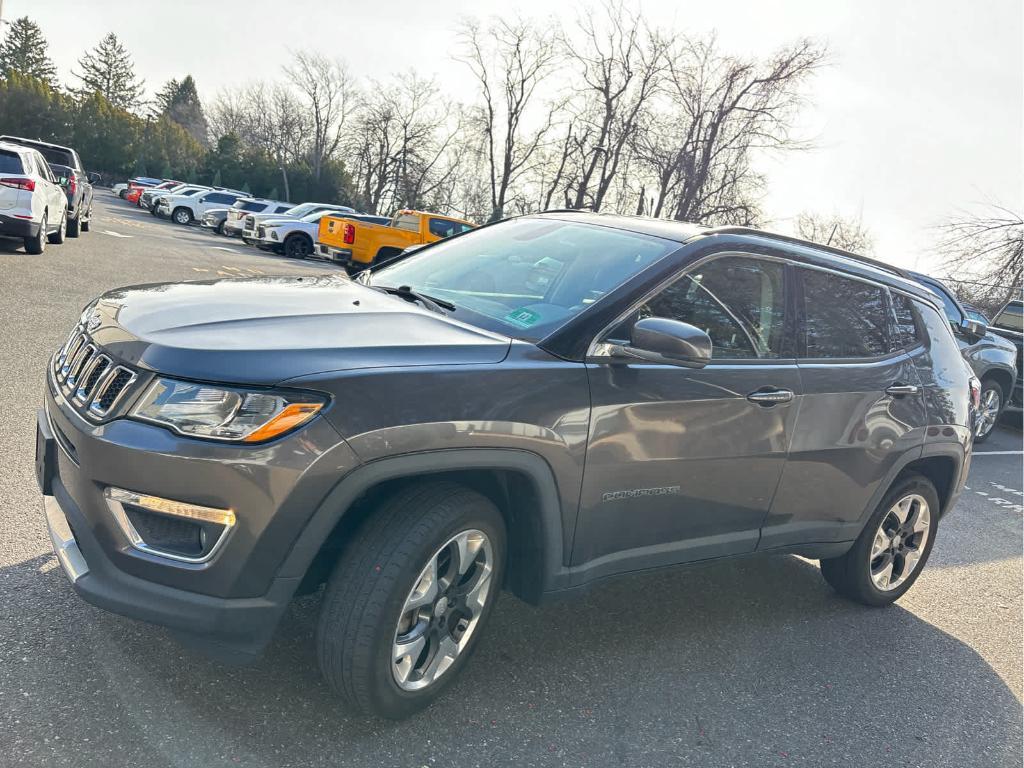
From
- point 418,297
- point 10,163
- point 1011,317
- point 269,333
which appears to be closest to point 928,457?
point 418,297

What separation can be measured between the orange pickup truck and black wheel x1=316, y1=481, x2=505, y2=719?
56.0 ft

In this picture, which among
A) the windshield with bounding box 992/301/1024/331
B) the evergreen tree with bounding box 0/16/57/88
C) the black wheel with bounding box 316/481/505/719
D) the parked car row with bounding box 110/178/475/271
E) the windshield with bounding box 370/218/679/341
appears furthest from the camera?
the evergreen tree with bounding box 0/16/57/88

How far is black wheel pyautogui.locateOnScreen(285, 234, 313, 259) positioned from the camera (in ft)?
80.6

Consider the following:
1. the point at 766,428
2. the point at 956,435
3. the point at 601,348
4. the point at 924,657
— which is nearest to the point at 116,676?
the point at 601,348

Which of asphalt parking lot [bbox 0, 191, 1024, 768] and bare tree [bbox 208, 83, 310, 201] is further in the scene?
bare tree [bbox 208, 83, 310, 201]

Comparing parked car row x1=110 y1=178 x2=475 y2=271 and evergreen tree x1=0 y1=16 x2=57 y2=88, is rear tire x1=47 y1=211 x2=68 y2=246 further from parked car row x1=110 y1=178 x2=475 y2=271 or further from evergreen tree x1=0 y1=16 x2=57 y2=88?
evergreen tree x1=0 y1=16 x2=57 y2=88

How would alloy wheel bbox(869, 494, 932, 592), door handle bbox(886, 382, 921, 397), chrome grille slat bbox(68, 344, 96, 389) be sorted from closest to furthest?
1. chrome grille slat bbox(68, 344, 96, 389)
2. door handle bbox(886, 382, 921, 397)
3. alloy wheel bbox(869, 494, 932, 592)

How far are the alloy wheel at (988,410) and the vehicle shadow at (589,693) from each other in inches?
285

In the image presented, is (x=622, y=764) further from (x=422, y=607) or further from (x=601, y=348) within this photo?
(x=601, y=348)

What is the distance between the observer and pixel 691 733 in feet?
10.3

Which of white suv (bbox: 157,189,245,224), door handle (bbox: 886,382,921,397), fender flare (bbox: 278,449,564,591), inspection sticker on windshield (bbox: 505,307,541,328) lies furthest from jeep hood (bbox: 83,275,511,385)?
white suv (bbox: 157,189,245,224)

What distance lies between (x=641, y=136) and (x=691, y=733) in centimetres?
3170

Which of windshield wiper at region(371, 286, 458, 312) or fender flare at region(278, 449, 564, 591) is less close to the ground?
windshield wiper at region(371, 286, 458, 312)

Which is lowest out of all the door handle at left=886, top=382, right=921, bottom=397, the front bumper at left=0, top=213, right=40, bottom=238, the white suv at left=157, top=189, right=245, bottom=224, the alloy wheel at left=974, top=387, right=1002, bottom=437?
the white suv at left=157, top=189, right=245, bottom=224
